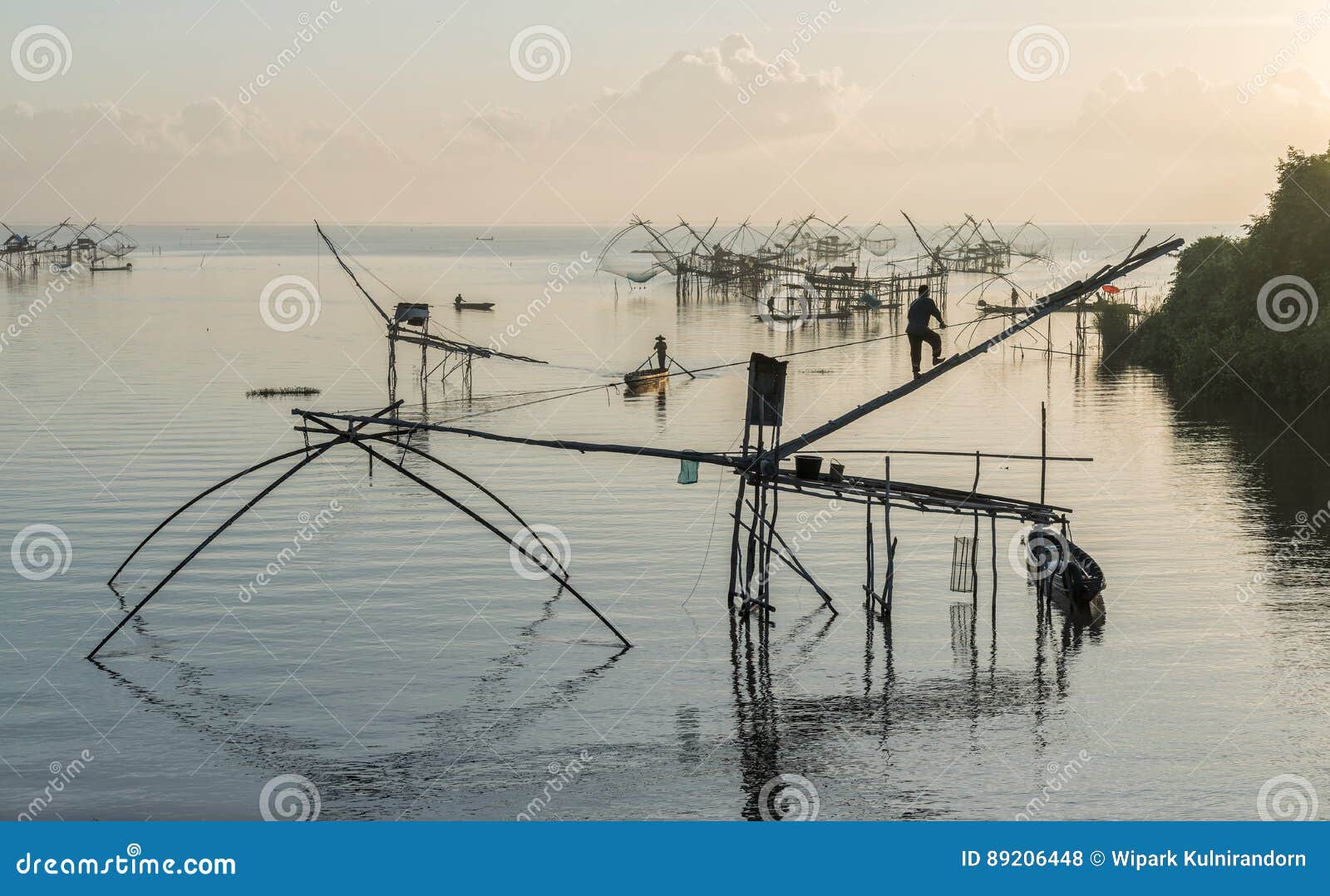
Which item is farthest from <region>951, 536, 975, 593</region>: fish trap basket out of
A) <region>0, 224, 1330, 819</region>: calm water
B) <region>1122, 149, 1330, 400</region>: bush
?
<region>1122, 149, 1330, 400</region>: bush

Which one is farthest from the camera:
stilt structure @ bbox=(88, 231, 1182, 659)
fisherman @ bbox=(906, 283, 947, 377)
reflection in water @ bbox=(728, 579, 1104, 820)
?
fisherman @ bbox=(906, 283, 947, 377)

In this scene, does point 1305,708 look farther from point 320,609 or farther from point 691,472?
point 320,609

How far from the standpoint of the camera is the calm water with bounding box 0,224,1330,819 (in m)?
20.5

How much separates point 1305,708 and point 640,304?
114m

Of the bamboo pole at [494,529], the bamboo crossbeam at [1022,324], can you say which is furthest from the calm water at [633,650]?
the bamboo crossbeam at [1022,324]

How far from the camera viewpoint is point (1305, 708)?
934 inches
